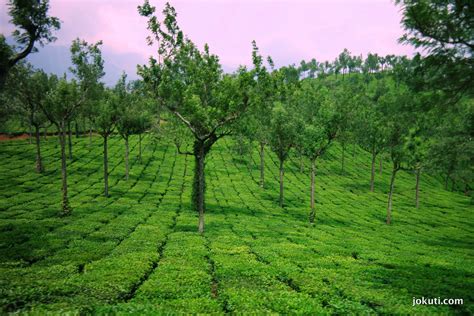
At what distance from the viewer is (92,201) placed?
44.8 metres

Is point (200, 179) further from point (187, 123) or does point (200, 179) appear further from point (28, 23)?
point (28, 23)

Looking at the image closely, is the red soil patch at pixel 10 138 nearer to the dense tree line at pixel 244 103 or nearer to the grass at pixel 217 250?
the dense tree line at pixel 244 103

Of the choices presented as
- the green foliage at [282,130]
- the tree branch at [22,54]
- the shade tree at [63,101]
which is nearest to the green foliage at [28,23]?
the tree branch at [22,54]

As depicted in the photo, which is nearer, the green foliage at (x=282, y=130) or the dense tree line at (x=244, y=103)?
the dense tree line at (x=244, y=103)

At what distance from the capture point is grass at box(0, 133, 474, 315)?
14648mm

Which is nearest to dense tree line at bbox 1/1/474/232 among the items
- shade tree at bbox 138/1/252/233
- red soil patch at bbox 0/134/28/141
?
shade tree at bbox 138/1/252/233

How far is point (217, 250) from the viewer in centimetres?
2486

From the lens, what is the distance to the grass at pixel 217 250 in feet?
48.1

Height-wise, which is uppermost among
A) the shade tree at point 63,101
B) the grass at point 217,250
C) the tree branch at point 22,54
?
the tree branch at point 22,54

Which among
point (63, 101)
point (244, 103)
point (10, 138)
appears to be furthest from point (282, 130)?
point (10, 138)

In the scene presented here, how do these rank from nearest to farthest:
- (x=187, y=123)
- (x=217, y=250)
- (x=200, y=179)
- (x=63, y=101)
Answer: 1. (x=217, y=250)
2. (x=200, y=179)
3. (x=187, y=123)
4. (x=63, y=101)

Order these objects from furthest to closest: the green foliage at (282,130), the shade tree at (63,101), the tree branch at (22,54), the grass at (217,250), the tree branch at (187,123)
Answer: the green foliage at (282,130), the shade tree at (63,101), the tree branch at (187,123), the tree branch at (22,54), the grass at (217,250)

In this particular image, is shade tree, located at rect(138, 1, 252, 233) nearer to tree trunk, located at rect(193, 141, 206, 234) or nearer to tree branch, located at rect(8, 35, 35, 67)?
tree trunk, located at rect(193, 141, 206, 234)

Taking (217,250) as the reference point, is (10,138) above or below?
above
